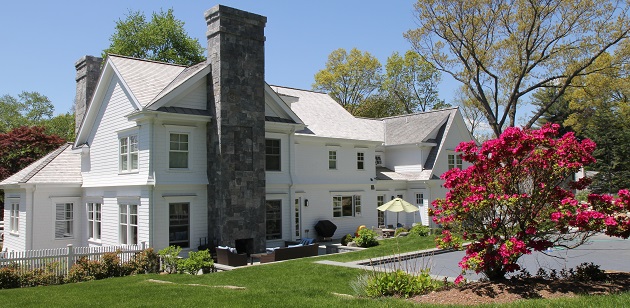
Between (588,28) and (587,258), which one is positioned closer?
(587,258)

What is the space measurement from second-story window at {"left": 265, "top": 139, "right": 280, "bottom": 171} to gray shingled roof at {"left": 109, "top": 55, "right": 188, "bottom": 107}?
516cm

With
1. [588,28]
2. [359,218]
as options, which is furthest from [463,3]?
[359,218]

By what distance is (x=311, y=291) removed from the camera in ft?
37.1

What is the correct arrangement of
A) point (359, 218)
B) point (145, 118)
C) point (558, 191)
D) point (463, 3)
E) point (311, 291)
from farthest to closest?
point (463, 3), point (359, 218), point (145, 118), point (311, 291), point (558, 191)

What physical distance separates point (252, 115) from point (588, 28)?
21.9 metres

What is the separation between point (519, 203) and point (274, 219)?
15181 mm

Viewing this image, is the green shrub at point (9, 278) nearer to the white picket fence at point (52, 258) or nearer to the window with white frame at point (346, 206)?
the white picket fence at point (52, 258)

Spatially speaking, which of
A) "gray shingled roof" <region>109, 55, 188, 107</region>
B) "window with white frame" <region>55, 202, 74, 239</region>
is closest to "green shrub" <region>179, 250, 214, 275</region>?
"gray shingled roof" <region>109, 55, 188, 107</region>

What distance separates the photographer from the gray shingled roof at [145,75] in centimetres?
2123

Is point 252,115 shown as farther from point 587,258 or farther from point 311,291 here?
point 587,258

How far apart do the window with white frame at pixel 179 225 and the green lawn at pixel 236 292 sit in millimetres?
3182

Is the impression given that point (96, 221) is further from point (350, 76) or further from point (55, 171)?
point (350, 76)

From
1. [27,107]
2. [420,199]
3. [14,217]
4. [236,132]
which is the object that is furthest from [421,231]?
[27,107]

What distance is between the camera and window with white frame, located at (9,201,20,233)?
24.9 metres
